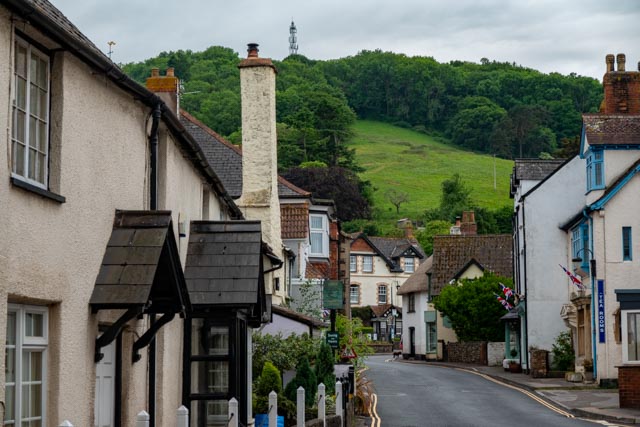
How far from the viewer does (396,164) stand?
6373 inches

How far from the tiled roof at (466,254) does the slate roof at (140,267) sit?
5480 cm

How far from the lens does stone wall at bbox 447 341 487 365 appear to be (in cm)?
6003

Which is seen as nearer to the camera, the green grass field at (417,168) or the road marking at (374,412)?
the road marking at (374,412)

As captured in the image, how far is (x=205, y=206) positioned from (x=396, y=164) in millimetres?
142678

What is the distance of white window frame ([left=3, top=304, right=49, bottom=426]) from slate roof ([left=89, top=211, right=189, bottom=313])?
3.73 feet

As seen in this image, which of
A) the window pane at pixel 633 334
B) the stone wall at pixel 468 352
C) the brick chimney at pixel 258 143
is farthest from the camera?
the stone wall at pixel 468 352

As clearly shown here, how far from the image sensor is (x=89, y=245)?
12031mm

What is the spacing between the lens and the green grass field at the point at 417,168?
460ft

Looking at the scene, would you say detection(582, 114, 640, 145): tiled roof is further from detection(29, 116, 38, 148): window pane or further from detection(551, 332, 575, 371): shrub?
detection(29, 116, 38, 148): window pane

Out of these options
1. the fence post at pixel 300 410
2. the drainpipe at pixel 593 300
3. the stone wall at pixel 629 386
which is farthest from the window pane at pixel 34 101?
the drainpipe at pixel 593 300

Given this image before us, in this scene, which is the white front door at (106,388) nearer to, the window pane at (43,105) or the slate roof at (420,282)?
the window pane at (43,105)

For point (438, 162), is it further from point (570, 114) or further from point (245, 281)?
point (245, 281)

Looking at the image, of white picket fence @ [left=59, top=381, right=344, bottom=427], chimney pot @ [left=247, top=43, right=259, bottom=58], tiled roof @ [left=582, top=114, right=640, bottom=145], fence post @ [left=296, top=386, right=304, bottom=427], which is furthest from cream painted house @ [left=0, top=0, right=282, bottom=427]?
tiled roof @ [left=582, top=114, right=640, bottom=145]

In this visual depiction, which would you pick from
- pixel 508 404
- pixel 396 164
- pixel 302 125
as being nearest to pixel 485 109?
pixel 396 164
